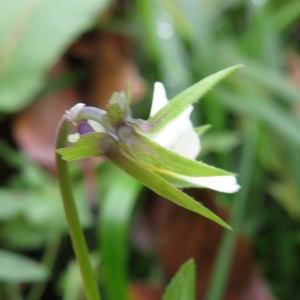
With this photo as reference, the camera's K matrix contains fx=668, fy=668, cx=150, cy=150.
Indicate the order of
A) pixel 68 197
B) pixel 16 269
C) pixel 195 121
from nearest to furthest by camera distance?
pixel 68 197 → pixel 16 269 → pixel 195 121

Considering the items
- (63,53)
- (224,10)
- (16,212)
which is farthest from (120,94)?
(224,10)

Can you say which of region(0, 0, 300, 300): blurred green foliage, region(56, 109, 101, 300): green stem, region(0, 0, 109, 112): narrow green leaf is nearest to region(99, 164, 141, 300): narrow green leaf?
region(0, 0, 300, 300): blurred green foliage

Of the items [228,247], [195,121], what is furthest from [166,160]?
[195,121]

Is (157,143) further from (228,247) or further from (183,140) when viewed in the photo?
(228,247)

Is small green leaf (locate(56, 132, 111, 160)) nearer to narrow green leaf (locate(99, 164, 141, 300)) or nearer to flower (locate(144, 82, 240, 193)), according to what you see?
flower (locate(144, 82, 240, 193))

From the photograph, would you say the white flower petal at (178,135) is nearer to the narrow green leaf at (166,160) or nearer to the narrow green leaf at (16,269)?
the narrow green leaf at (166,160)

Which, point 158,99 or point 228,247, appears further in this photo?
point 228,247

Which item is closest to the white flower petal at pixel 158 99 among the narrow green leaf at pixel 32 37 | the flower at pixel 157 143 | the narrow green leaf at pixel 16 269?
the flower at pixel 157 143
